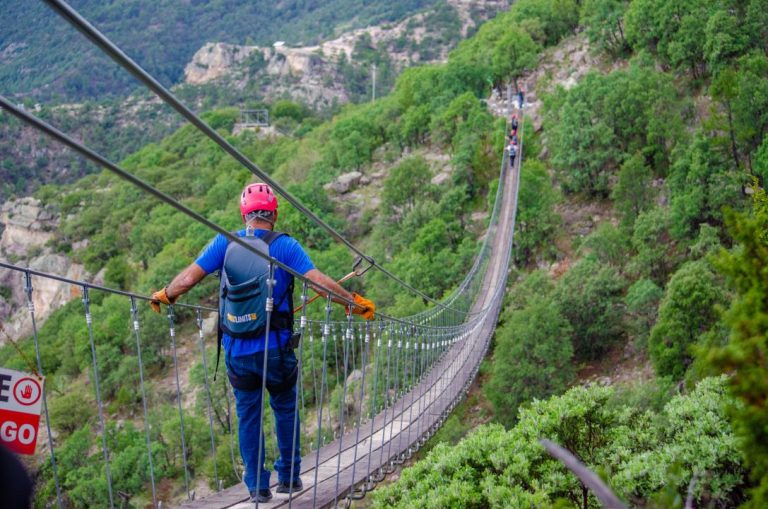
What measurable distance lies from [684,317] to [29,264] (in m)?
37.5

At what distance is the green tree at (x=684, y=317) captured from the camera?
1546 cm

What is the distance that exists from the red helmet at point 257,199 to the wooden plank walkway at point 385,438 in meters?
1.11

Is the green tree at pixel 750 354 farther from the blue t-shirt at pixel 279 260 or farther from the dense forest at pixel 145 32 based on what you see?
the dense forest at pixel 145 32

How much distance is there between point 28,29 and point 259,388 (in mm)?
105843

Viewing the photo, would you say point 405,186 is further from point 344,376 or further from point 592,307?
point 344,376

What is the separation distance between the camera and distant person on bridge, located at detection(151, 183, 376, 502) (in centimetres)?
326

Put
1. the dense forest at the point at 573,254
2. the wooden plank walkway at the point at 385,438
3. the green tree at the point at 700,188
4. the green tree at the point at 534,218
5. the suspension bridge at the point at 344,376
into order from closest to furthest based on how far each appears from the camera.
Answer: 1. the suspension bridge at the point at 344,376
2. the wooden plank walkway at the point at 385,438
3. the dense forest at the point at 573,254
4. the green tree at the point at 700,188
5. the green tree at the point at 534,218

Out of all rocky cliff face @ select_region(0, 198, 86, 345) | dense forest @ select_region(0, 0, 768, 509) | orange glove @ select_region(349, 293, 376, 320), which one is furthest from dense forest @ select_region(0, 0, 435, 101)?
orange glove @ select_region(349, 293, 376, 320)

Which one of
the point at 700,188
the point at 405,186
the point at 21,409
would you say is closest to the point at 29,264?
the point at 405,186

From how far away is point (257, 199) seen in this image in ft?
11.1

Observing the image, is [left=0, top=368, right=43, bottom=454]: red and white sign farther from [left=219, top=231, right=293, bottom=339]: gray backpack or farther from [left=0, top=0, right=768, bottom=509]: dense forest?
[left=0, top=0, right=768, bottom=509]: dense forest

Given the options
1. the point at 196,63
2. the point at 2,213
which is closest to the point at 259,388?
the point at 2,213

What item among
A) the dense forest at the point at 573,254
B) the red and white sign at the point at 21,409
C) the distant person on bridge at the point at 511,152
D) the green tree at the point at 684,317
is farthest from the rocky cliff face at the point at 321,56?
the red and white sign at the point at 21,409

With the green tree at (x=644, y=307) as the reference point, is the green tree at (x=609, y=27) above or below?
above
